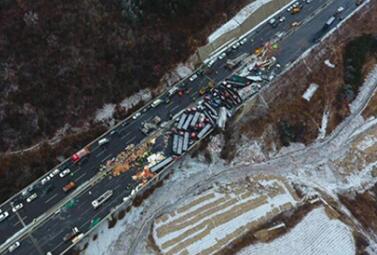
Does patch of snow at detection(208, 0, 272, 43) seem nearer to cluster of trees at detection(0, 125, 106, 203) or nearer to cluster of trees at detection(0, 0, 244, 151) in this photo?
cluster of trees at detection(0, 0, 244, 151)

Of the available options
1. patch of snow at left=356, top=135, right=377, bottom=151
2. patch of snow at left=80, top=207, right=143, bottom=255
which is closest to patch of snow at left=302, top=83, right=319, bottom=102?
patch of snow at left=356, top=135, right=377, bottom=151

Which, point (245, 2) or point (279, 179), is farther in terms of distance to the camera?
point (245, 2)

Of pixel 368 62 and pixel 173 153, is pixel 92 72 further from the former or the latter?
pixel 368 62

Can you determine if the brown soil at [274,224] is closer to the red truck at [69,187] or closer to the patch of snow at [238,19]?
the red truck at [69,187]

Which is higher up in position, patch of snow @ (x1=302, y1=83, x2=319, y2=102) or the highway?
the highway

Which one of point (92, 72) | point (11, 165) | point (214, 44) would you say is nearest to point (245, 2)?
point (214, 44)

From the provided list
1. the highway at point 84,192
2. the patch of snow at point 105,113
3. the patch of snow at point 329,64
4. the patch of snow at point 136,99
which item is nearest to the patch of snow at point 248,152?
the highway at point 84,192
